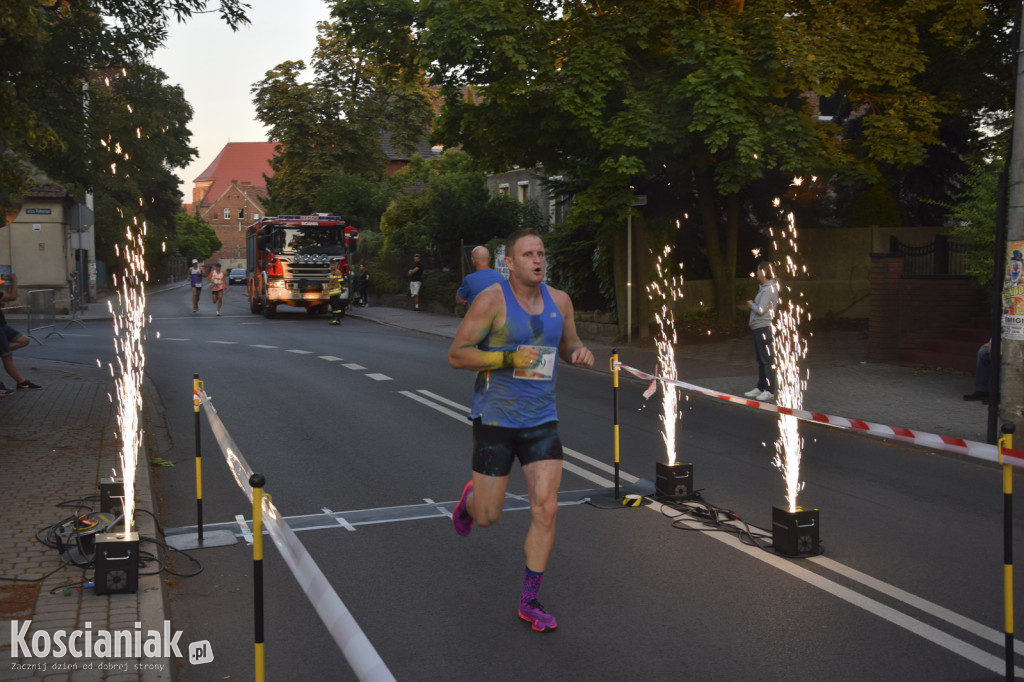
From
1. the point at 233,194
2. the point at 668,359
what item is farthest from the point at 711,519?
the point at 233,194

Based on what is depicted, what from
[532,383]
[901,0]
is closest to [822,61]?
[901,0]

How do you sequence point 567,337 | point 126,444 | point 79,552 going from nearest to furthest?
point 567,337 → point 79,552 → point 126,444

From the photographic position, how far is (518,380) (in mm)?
5211

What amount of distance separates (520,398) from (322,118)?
54.5m

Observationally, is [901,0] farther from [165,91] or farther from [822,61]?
[165,91]

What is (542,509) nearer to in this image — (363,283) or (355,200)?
(363,283)

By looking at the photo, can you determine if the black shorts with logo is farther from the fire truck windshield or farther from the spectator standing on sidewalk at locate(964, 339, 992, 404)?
the fire truck windshield

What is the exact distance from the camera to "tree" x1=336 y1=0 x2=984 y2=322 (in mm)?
16562

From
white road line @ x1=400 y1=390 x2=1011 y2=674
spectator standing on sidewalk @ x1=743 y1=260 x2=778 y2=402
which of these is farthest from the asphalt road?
spectator standing on sidewalk @ x1=743 y1=260 x2=778 y2=402

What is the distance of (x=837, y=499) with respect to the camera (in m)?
7.95

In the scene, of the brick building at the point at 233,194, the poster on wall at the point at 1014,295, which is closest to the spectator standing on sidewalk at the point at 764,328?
the poster on wall at the point at 1014,295

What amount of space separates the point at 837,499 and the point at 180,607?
504 cm

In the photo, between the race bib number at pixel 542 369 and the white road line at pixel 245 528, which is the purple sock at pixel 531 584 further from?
the white road line at pixel 245 528

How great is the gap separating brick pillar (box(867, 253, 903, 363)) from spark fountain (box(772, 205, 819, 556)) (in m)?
1.39
